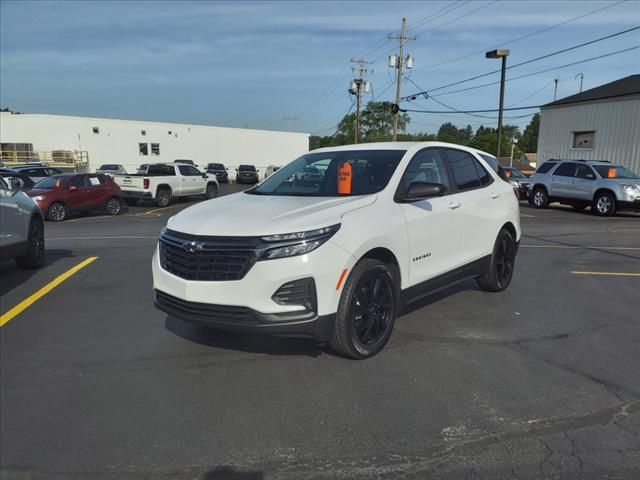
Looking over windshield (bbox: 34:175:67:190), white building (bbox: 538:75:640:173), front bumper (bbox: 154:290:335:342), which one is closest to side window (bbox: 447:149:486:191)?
front bumper (bbox: 154:290:335:342)

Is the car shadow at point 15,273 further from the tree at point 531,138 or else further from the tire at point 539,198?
the tree at point 531,138

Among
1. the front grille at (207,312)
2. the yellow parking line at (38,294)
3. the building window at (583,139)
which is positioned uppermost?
the building window at (583,139)

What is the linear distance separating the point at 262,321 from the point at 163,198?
741 inches

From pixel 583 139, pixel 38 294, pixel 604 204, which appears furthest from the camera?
pixel 583 139

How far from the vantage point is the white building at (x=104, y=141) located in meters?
43.1

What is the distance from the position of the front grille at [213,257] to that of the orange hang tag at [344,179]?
4.18 ft

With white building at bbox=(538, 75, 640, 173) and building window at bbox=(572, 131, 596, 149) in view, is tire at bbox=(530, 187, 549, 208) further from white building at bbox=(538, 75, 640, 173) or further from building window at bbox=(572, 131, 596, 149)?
building window at bbox=(572, 131, 596, 149)

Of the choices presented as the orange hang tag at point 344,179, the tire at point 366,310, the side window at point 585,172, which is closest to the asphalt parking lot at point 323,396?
the tire at point 366,310

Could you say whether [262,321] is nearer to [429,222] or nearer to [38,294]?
[429,222]

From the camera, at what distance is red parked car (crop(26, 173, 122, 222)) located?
16203 millimetres

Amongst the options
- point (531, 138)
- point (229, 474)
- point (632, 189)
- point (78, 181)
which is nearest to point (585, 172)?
point (632, 189)

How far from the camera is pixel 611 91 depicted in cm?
2597

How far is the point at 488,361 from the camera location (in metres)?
4.26

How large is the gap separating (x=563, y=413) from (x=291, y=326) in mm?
1890
